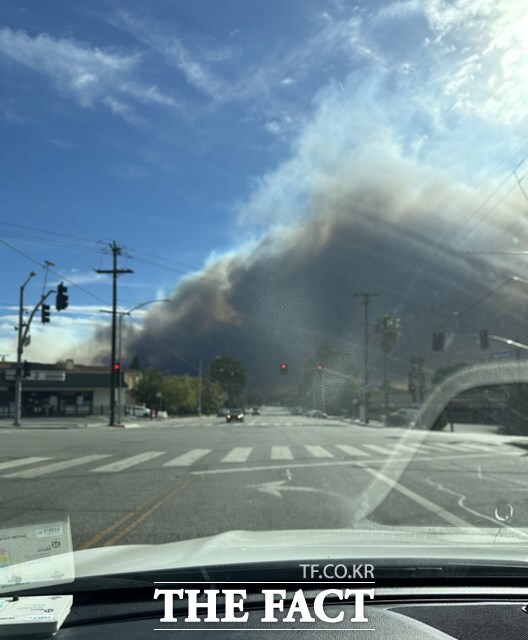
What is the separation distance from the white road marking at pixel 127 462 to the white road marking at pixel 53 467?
0.83 meters

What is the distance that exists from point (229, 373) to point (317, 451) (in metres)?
80.9

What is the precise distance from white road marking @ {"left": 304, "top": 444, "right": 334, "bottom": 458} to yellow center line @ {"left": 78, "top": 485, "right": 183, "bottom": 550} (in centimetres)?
783

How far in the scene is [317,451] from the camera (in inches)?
823

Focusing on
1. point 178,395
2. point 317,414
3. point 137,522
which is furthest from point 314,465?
point 178,395

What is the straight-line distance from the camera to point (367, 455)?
19812mm

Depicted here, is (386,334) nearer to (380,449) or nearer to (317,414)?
(317,414)

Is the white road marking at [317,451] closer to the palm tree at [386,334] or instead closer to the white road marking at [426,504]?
the white road marking at [426,504]

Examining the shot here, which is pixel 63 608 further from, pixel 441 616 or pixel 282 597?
pixel 441 616

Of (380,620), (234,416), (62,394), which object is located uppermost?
(62,394)

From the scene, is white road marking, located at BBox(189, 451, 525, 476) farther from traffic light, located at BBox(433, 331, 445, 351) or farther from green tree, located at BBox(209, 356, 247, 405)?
green tree, located at BBox(209, 356, 247, 405)

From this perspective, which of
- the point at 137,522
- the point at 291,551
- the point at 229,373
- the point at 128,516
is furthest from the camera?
the point at 229,373

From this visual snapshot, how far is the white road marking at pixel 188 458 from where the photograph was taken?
1663 cm

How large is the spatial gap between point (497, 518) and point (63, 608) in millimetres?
7826

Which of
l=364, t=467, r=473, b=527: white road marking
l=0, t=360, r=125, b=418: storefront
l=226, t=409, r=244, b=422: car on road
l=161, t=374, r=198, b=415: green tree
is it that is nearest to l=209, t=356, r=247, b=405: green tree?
l=161, t=374, r=198, b=415: green tree
